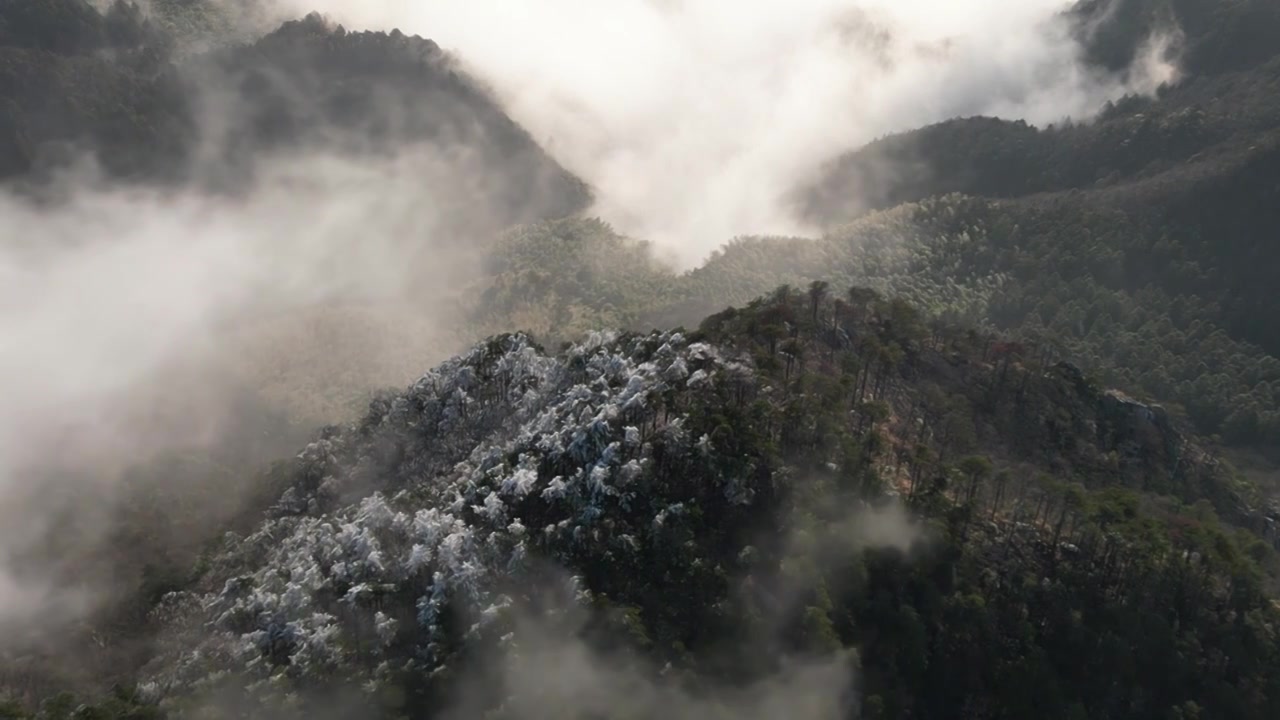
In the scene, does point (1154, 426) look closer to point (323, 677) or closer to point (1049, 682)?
point (1049, 682)

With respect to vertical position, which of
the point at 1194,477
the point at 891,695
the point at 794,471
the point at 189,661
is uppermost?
the point at 1194,477

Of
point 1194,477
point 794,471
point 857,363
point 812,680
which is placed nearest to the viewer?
point 812,680

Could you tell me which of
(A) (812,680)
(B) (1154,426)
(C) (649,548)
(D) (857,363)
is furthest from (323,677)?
(B) (1154,426)

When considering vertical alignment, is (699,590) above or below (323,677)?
above

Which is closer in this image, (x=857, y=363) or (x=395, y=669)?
(x=395, y=669)

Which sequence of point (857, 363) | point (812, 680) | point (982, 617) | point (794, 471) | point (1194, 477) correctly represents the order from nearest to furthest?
point (812, 680)
point (982, 617)
point (794, 471)
point (857, 363)
point (1194, 477)

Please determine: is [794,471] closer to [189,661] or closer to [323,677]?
[323,677]
